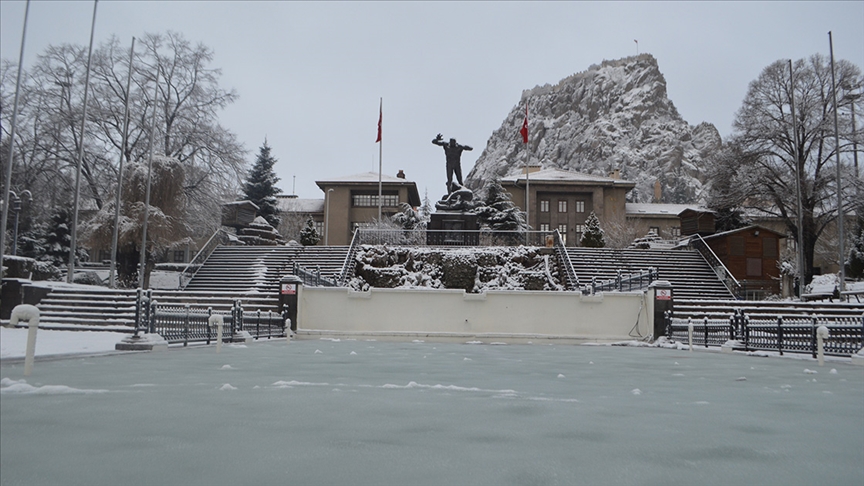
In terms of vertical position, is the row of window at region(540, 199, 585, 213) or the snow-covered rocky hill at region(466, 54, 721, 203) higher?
the snow-covered rocky hill at region(466, 54, 721, 203)

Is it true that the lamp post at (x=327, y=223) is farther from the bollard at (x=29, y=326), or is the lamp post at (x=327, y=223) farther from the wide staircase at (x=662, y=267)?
the bollard at (x=29, y=326)

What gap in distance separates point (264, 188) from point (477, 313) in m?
37.9

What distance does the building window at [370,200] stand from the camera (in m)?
58.8

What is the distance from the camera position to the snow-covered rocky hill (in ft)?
441

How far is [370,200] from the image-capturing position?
5891 centimetres

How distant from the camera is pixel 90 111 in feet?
103

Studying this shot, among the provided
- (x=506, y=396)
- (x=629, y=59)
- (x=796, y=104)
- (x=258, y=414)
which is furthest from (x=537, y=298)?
(x=629, y=59)

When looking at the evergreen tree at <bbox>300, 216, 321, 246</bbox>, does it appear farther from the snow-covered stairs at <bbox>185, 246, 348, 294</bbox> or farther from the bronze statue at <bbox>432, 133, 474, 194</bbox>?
the bronze statue at <bbox>432, 133, 474, 194</bbox>

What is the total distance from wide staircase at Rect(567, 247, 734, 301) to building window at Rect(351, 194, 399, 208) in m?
26.8

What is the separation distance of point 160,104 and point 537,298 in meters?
26.6

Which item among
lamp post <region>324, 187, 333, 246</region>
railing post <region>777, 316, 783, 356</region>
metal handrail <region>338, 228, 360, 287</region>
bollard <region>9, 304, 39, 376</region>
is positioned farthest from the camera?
lamp post <region>324, 187, 333, 246</region>

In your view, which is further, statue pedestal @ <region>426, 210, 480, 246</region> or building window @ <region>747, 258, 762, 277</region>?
statue pedestal @ <region>426, 210, 480, 246</region>

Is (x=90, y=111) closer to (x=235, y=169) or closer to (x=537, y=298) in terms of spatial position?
(x=235, y=169)

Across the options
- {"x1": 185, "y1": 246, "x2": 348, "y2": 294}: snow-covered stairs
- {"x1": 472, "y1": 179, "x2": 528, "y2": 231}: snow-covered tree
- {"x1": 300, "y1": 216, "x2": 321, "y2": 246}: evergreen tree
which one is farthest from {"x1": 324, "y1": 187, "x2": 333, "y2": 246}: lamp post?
{"x1": 185, "y1": 246, "x2": 348, "y2": 294}: snow-covered stairs
